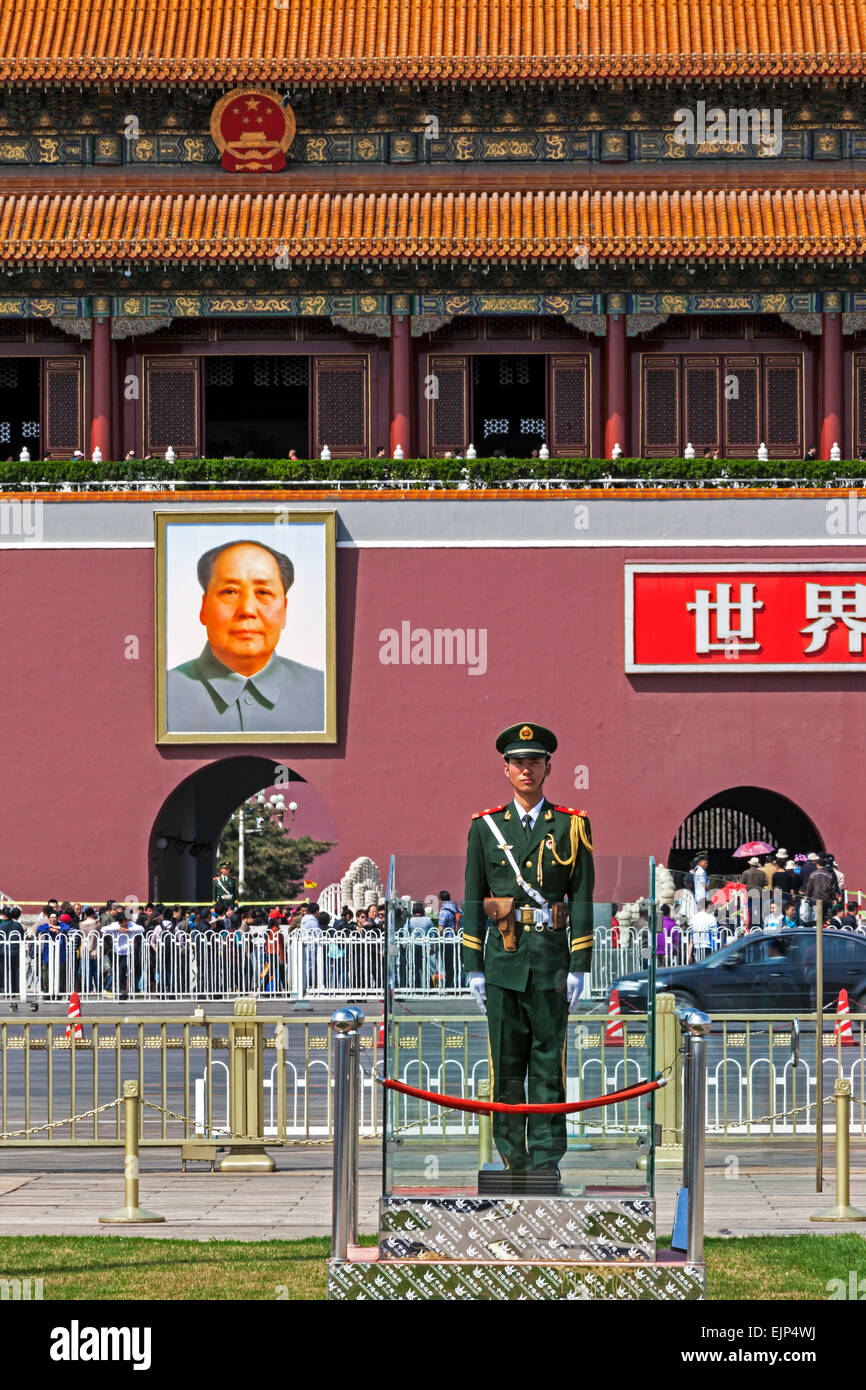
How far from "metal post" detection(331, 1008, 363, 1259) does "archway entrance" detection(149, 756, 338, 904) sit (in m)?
19.6

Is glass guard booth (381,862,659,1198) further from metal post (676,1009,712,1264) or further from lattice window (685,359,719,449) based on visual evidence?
lattice window (685,359,719,449)

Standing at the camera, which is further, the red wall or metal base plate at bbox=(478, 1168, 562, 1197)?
the red wall

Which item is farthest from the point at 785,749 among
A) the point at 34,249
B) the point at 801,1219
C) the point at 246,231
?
the point at 801,1219

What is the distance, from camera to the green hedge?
26.2 meters

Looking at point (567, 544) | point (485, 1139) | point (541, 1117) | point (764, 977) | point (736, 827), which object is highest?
point (567, 544)

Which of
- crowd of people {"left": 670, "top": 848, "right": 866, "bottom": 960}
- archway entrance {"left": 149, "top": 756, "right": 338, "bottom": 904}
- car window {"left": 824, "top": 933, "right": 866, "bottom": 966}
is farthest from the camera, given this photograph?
archway entrance {"left": 149, "top": 756, "right": 338, "bottom": 904}

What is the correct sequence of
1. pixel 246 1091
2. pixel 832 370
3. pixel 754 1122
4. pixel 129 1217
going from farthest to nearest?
pixel 832 370
pixel 754 1122
pixel 246 1091
pixel 129 1217

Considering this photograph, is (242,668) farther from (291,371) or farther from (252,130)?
(252,130)

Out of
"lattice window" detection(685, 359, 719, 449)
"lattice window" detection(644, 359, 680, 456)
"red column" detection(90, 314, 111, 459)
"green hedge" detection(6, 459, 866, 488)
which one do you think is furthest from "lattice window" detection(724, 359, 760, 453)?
"red column" detection(90, 314, 111, 459)

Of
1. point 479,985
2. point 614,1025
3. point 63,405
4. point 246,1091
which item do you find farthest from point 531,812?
point 63,405

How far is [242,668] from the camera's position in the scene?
85.0 feet

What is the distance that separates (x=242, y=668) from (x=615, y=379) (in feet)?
21.7

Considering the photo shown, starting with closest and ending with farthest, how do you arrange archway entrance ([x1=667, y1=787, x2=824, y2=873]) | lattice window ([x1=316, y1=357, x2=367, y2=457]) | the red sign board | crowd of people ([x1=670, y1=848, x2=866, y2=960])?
crowd of people ([x1=670, y1=848, x2=866, y2=960]), the red sign board, lattice window ([x1=316, y1=357, x2=367, y2=457]), archway entrance ([x1=667, y1=787, x2=824, y2=873])
